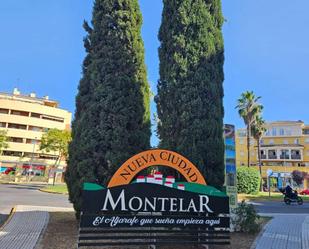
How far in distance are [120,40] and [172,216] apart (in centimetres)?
511

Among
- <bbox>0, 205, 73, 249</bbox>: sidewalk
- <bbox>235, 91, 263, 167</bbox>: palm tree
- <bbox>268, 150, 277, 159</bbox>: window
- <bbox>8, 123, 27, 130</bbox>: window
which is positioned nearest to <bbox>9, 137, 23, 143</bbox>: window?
<bbox>8, 123, 27, 130</bbox>: window

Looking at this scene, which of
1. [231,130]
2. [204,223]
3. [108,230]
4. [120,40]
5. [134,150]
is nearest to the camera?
[108,230]

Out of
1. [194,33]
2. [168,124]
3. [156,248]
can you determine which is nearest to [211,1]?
[194,33]

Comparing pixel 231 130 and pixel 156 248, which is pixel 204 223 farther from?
pixel 231 130

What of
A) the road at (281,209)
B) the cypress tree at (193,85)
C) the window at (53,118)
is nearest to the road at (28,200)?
the cypress tree at (193,85)

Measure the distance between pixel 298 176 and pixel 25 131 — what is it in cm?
5115

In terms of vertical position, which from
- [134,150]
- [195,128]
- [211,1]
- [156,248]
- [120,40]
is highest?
[211,1]

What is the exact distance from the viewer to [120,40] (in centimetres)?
897

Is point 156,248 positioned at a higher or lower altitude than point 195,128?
lower

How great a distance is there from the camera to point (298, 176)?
186 feet

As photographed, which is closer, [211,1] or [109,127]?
[109,127]

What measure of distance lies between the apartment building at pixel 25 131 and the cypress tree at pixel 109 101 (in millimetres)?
53189

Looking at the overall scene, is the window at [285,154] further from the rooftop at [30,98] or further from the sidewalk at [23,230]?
the sidewalk at [23,230]

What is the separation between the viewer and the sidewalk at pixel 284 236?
7566 millimetres
